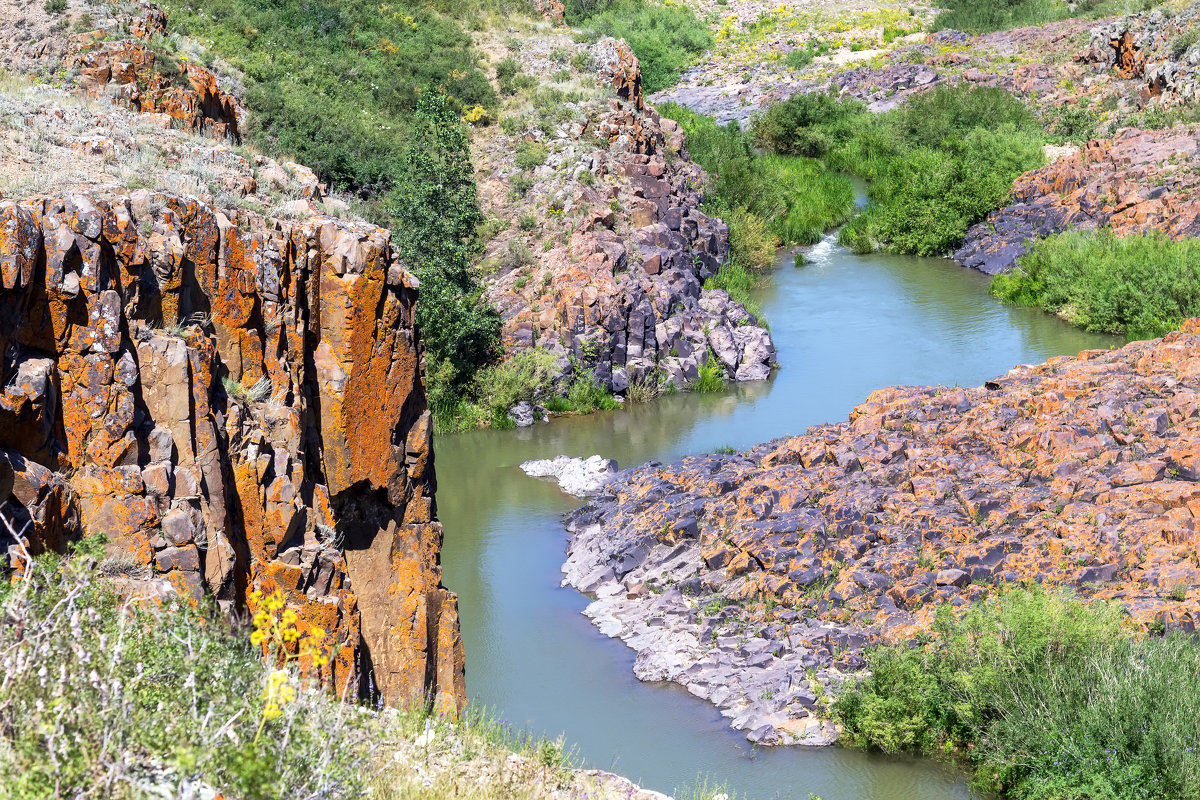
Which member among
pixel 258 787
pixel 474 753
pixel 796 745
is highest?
pixel 258 787

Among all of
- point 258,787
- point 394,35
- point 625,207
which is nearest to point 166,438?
point 258,787

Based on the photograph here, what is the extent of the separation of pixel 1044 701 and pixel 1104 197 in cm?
2998

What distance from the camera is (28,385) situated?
331 inches

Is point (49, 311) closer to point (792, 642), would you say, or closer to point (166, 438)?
point (166, 438)

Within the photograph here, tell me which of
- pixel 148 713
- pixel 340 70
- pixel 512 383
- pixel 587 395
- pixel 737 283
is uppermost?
pixel 340 70

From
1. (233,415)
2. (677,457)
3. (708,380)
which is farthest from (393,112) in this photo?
(233,415)

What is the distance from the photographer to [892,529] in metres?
18.5

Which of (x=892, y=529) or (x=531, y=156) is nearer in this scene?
(x=892, y=529)

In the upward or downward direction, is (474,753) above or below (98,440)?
below

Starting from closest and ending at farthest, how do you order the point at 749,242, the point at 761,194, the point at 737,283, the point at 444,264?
1. the point at 444,264
2. the point at 737,283
3. the point at 749,242
4. the point at 761,194

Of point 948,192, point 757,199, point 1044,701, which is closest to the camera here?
point 1044,701

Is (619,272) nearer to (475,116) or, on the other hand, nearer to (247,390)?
(475,116)

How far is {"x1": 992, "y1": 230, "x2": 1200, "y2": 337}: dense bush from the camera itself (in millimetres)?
31750

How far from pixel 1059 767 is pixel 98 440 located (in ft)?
35.0
